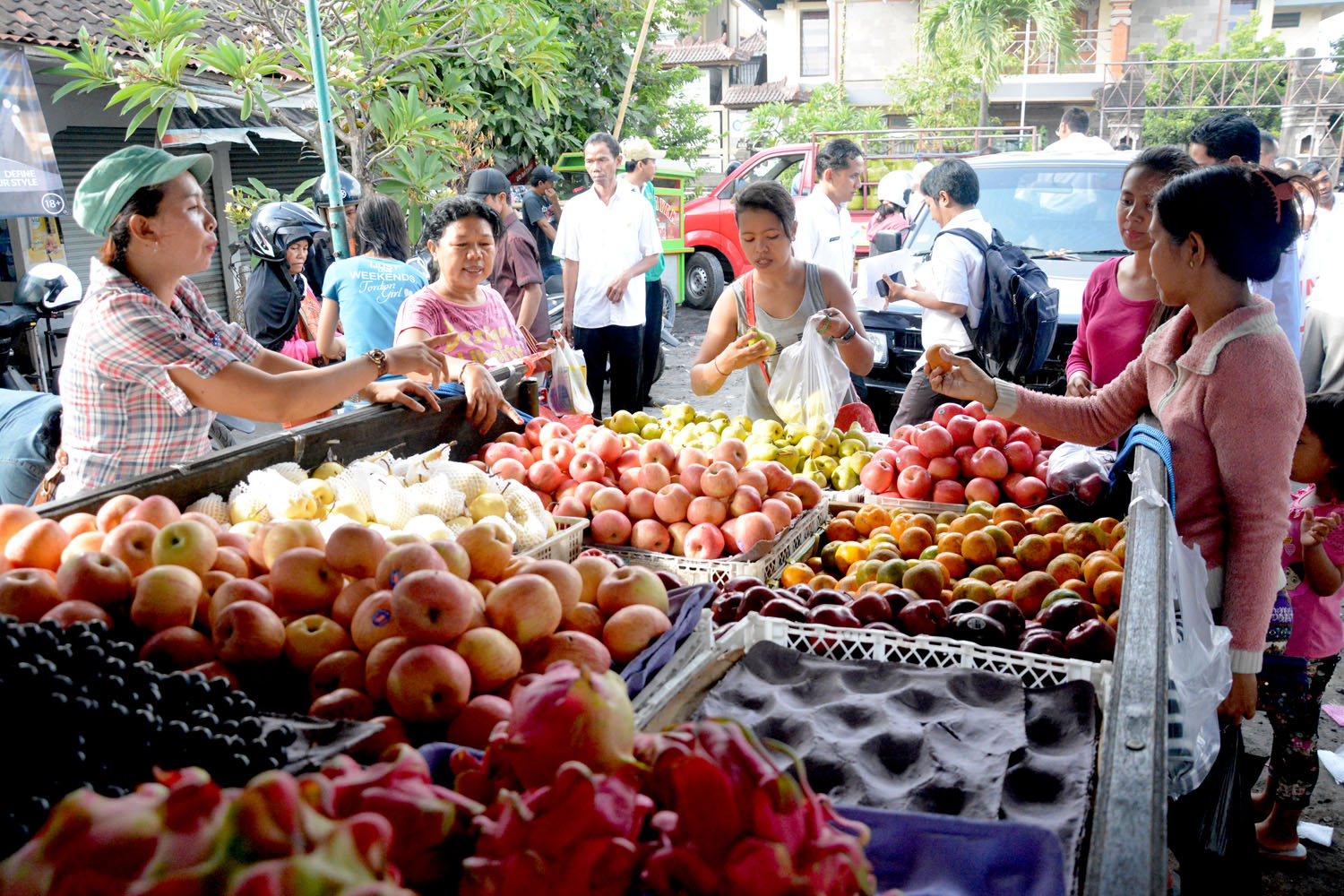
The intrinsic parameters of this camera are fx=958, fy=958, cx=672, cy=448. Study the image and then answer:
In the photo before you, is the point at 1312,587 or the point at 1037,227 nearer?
the point at 1312,587

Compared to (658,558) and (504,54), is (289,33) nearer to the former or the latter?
(504,54)

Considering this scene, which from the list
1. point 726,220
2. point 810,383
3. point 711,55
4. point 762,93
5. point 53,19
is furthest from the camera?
point 711,55

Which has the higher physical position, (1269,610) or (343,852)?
(343,852)

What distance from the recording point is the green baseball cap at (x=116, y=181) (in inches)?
104

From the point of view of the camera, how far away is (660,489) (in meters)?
3.48

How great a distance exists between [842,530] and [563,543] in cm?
117

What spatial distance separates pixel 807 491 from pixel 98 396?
94.1 inches

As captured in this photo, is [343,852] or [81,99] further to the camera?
[81,99]

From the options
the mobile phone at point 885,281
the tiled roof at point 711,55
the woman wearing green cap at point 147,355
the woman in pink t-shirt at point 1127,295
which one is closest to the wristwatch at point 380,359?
the woman wearing green cap at point 147,355

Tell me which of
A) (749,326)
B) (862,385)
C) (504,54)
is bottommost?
(862,385)

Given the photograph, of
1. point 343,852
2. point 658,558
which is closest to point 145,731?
point 343,852

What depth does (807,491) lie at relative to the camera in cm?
370

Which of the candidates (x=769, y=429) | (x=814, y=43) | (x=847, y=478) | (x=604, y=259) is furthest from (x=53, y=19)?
(x=814, y=43)

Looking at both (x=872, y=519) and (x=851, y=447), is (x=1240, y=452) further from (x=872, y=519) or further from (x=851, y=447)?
(x=851, y=447)
